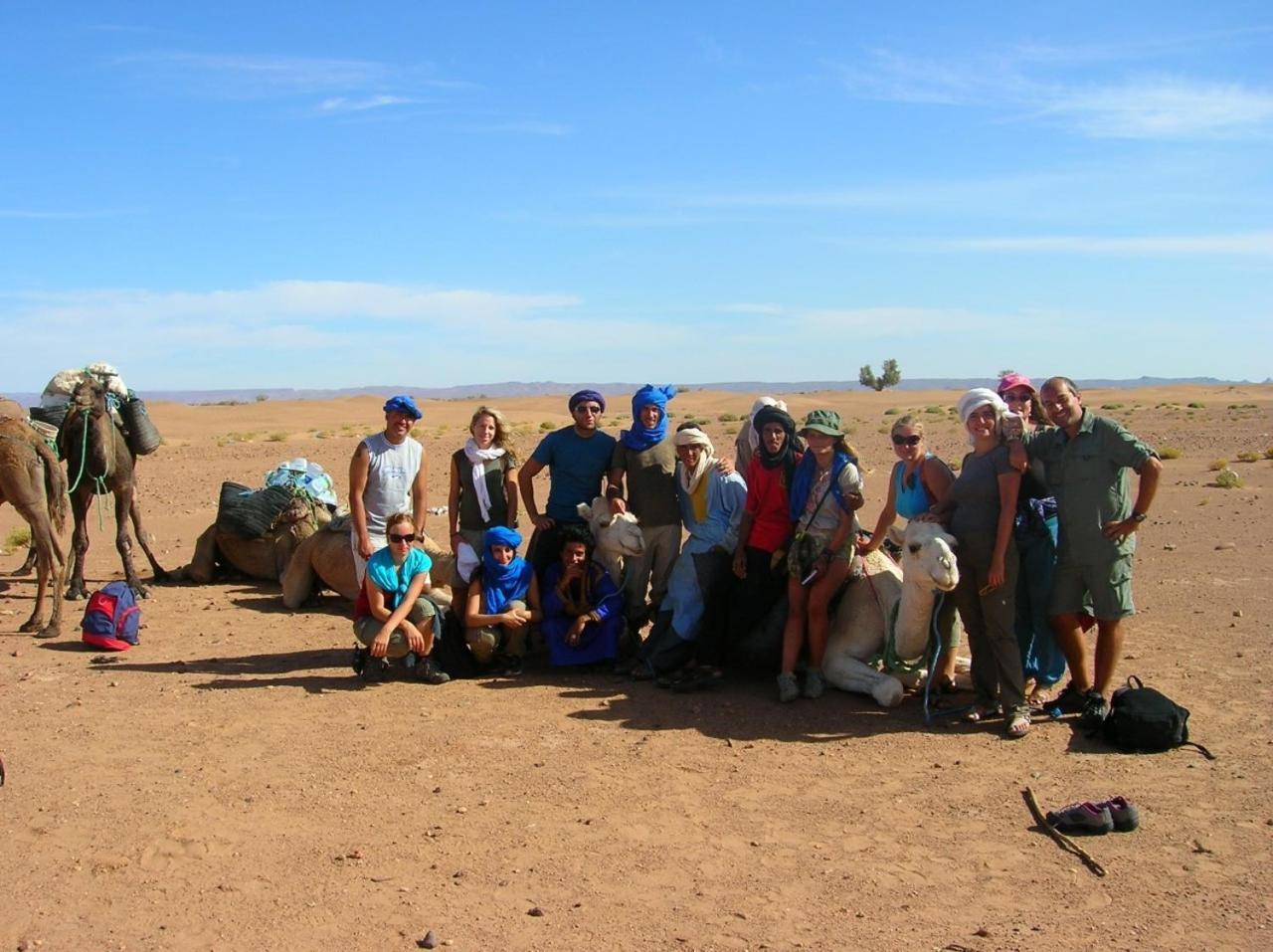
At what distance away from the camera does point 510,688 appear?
788cm

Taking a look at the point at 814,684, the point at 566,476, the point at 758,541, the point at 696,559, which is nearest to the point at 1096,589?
the point at 814,684

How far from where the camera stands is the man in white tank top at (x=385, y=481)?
26.6 ft

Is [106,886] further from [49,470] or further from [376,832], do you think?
[49,470]

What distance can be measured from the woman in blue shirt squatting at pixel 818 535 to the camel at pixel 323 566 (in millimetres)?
3732

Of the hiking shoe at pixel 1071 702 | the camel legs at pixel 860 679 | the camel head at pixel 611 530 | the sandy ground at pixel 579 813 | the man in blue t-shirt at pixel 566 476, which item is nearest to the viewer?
the sandy ground at pixel 579 813

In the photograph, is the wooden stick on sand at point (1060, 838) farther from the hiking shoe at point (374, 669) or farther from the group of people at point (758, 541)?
the hiking shoe at point (374, 669)

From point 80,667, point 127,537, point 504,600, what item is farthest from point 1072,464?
point 127,537

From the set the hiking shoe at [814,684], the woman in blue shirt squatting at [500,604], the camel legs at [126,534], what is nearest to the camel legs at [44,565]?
the camel legs at [126,534]

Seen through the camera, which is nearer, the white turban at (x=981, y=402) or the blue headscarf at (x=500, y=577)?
the white turban at (x=981, y=402)

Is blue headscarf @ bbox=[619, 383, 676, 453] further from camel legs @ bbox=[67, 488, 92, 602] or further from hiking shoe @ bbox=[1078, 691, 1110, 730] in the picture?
camel legs @ bbox=[67, 488, 92, 602]

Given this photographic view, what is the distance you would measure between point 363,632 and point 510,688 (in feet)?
3.27

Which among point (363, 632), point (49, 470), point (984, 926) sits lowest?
point (984, 926)

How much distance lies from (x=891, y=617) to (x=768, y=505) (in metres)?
1.01

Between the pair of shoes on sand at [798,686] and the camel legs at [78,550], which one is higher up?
the camel legs at [78,550]
